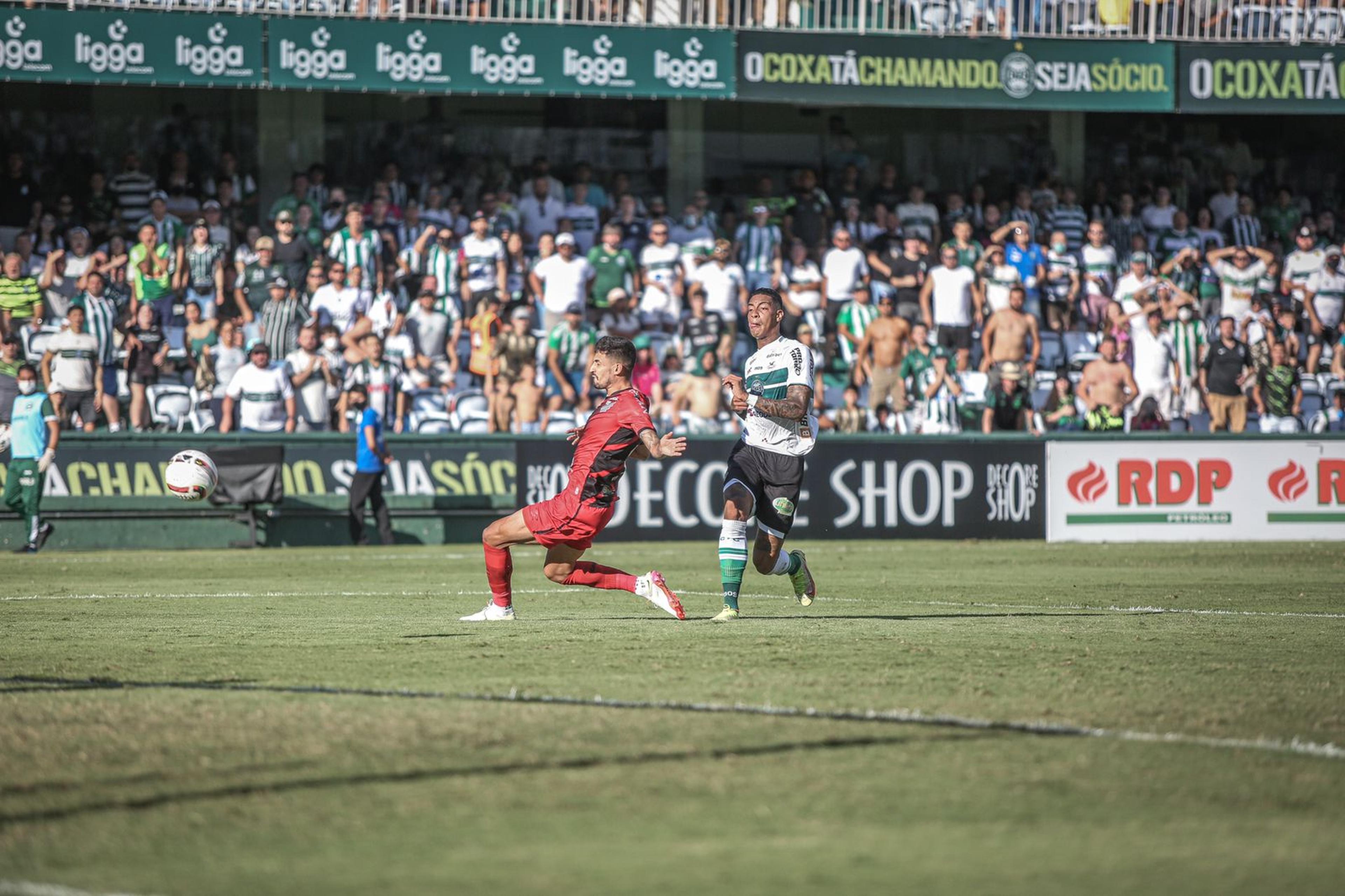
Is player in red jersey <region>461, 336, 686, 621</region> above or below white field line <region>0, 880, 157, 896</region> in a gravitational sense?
above

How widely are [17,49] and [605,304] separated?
894 centimetres

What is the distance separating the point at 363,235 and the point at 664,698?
18.8 m

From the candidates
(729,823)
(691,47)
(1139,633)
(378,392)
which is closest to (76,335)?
(378,392)

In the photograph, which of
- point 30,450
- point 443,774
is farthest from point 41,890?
point 30,450

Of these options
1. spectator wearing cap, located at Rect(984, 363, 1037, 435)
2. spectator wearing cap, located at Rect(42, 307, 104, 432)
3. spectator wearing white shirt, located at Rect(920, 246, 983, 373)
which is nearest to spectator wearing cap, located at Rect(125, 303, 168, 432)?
spectator wearing cap, located at Rect(42, 307, 104, 432)

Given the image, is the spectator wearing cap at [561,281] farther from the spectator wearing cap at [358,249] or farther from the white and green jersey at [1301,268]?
the white and green jersey at [1301,268]

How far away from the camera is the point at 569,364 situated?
24000mm

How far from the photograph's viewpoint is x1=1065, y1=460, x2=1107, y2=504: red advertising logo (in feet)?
74.0

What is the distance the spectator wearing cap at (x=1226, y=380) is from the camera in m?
24.7

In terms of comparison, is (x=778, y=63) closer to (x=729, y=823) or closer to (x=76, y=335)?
(x=76, y=335)

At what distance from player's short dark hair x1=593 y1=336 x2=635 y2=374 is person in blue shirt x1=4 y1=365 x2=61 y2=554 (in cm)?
1183

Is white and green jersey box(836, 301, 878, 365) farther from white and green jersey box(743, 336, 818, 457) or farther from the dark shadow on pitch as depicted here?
the dark shadow on pitch

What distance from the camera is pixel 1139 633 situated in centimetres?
1037

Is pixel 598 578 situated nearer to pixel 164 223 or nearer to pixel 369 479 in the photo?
pixel 369 479
